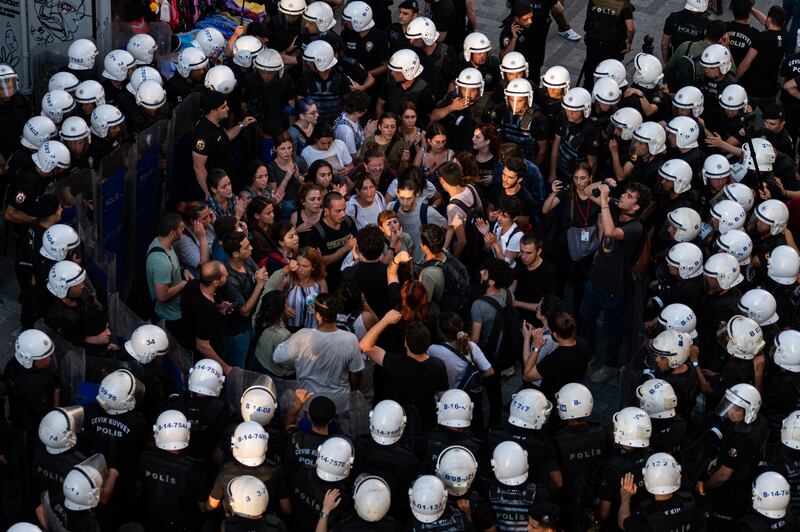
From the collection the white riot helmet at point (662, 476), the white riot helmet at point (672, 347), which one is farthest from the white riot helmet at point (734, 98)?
the white riot helmet at point (662, 476)

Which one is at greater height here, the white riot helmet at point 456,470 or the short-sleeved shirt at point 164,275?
the white riot helmet at point 456,470

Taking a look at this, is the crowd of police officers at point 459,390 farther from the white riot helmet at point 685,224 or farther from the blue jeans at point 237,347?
the blue jeans at point 237,347

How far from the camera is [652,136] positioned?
12594 mm

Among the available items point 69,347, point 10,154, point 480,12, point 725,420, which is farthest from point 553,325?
Result: point 480,12

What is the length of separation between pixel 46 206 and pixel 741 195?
20.7ft

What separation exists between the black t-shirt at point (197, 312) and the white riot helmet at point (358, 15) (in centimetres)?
525

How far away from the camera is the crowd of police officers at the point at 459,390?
8.95 meters

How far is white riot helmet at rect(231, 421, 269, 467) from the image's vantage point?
8.88m

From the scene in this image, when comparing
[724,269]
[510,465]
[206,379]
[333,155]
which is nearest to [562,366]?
[510,465]

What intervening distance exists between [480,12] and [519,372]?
26.4ft

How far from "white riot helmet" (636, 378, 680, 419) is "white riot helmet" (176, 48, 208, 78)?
19.9ft

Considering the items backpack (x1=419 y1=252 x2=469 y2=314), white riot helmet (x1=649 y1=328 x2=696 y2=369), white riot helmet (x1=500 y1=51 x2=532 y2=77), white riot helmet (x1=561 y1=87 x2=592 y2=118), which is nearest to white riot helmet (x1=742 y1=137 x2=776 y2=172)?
white riot helmet (x1=561 y1=87 x2=592 y2=118)

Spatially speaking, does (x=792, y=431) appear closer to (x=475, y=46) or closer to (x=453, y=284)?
(x=453, y=284)

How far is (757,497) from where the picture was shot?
916 cm
